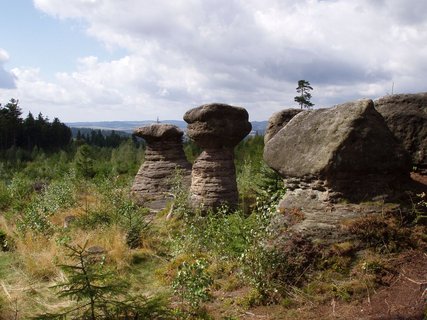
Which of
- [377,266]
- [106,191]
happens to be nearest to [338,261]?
[377,266]

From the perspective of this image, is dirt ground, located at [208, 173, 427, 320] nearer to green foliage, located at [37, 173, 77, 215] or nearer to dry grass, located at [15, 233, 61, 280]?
dry grass, located at [15, 233, 61, 280]

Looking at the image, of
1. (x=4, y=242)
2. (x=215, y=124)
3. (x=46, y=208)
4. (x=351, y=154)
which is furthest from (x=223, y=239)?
(x=46, y=208)

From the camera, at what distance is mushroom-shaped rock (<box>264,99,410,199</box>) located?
6.76 metres

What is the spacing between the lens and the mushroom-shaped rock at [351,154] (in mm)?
6762

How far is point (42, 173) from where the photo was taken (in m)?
31.4

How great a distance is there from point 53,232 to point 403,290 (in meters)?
8.82

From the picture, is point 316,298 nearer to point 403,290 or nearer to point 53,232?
point 403,290

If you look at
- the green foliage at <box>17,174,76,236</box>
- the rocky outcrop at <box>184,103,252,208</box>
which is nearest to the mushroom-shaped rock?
the rocky outcrop at <box>184,103,252,208</box>

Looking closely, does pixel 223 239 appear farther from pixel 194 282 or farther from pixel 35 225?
pixel 35 225

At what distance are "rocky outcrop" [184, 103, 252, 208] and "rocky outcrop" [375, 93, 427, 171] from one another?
221 inches

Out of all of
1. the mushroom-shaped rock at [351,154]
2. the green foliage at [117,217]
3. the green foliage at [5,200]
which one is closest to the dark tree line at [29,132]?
the green foliage at [5,200]

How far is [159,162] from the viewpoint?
684 inches

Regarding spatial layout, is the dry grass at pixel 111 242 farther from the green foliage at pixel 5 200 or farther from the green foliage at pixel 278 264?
the green foliage at pixel 5 200

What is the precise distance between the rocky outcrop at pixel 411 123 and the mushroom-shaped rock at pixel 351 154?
815 millimetres
